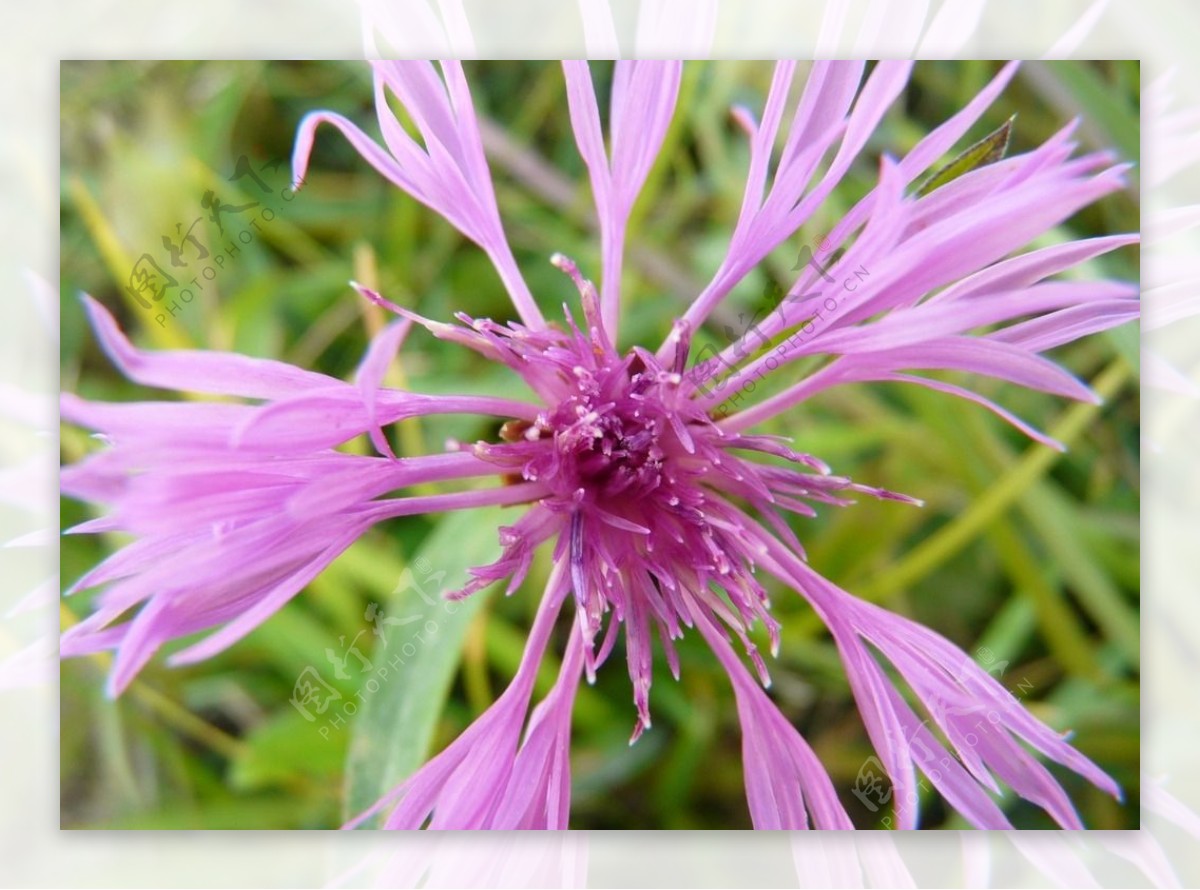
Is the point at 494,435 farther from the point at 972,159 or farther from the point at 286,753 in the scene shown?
the point at 972,159

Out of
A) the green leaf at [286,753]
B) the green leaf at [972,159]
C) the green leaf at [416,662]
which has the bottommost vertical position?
the green leaf at [286,753]

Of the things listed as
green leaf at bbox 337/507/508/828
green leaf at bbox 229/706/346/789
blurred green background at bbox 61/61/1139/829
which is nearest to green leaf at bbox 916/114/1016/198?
blurred green background at bbox 61/61/1139/829

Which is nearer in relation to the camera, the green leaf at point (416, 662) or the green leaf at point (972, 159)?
the green leaf at point (972, 159)

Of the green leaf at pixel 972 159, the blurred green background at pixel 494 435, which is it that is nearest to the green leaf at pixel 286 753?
the blurred green background at pixel 494 435

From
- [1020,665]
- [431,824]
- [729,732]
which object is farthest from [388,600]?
[1020,665]

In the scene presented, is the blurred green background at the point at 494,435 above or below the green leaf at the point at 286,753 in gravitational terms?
above

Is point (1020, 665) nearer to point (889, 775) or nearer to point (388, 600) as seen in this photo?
point (889, 775)

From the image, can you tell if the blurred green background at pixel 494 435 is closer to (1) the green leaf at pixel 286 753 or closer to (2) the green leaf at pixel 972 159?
(1) the green leaf at pixel 286 753
